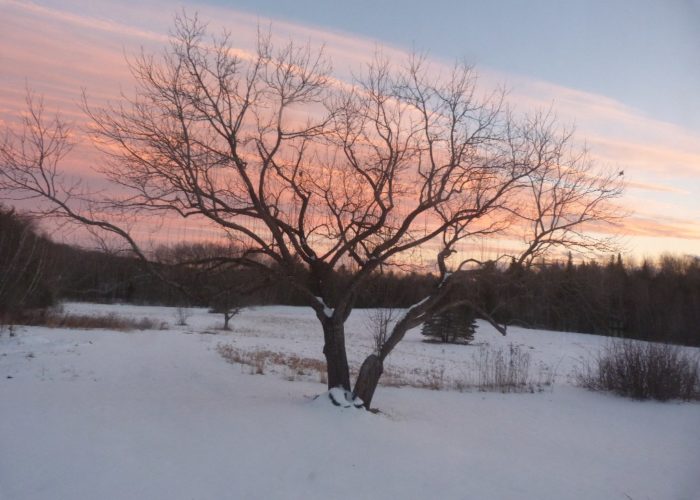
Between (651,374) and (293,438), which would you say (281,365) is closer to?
(293,438)

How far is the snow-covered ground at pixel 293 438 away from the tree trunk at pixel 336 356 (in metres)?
0.60

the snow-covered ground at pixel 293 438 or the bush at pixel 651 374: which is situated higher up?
the bush at pixel 651 374

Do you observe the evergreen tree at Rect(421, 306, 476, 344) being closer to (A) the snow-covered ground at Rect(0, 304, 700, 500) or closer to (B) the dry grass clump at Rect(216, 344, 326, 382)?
(B) the dry grass clump at Rect(216, 344, 326, 382)

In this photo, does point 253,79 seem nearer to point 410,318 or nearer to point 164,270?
point 164,270

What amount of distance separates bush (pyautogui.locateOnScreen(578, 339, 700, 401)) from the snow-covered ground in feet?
1.82

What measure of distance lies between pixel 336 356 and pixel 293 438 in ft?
7.91

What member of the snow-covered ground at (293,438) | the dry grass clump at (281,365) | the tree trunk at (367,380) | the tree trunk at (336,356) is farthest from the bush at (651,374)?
the tree trunk at (336,356)

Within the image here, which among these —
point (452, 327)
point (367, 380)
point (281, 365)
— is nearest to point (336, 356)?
point (367, 380)

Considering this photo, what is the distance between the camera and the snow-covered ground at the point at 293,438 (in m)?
7.02

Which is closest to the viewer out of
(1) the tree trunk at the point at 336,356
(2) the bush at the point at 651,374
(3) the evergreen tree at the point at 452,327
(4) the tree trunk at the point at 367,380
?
(4) the tree trunk at the point at 367,380

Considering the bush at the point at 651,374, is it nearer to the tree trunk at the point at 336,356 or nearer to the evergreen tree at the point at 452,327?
the tree trunk at the point at 336,356

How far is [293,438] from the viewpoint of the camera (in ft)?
27.6

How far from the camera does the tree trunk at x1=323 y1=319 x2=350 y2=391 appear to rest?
34.6ft

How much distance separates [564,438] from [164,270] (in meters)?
8.20
